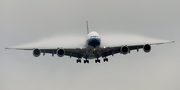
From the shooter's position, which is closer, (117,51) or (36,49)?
(36,49)

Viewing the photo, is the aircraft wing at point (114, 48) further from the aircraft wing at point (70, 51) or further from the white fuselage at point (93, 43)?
the aircraft wing at point (70, 51)

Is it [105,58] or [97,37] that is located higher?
[97,37]

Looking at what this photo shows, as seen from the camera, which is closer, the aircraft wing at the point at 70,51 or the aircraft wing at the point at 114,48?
the aircraft wing at the point at 114,48

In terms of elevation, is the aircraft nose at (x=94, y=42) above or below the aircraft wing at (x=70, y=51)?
above

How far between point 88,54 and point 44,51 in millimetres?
8385

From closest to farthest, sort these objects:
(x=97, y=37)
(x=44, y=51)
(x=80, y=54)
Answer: (x=97, y=37) < (x=44, y=51) < (x=80, y=54)

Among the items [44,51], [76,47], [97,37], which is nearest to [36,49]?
[44,51]

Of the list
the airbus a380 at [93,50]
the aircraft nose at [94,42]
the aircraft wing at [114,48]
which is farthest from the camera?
the aircraft wing at [114,48]

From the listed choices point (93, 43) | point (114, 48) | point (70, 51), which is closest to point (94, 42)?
point (93, 43)

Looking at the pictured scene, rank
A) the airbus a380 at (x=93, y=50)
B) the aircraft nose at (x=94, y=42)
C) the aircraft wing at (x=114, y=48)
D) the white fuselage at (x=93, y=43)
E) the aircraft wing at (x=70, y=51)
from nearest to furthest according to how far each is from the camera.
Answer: the aircraft nose at (x=94, y=42), the white fuselage at (x=93, y=43), the airbus a380 at (x=93, y=50), the aircraft wing at (x=114, y=48), the aircraft wing at (x=70, y=51)

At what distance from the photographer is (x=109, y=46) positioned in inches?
1788

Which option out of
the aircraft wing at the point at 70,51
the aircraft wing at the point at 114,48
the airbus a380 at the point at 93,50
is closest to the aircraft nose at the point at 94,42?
the airbus a380 at the point at 93,50

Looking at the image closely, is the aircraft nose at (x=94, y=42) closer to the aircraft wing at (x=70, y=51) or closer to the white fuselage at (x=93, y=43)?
the white fuselage at (x=93, y=43)

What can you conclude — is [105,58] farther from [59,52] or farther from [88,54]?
[59,52]
